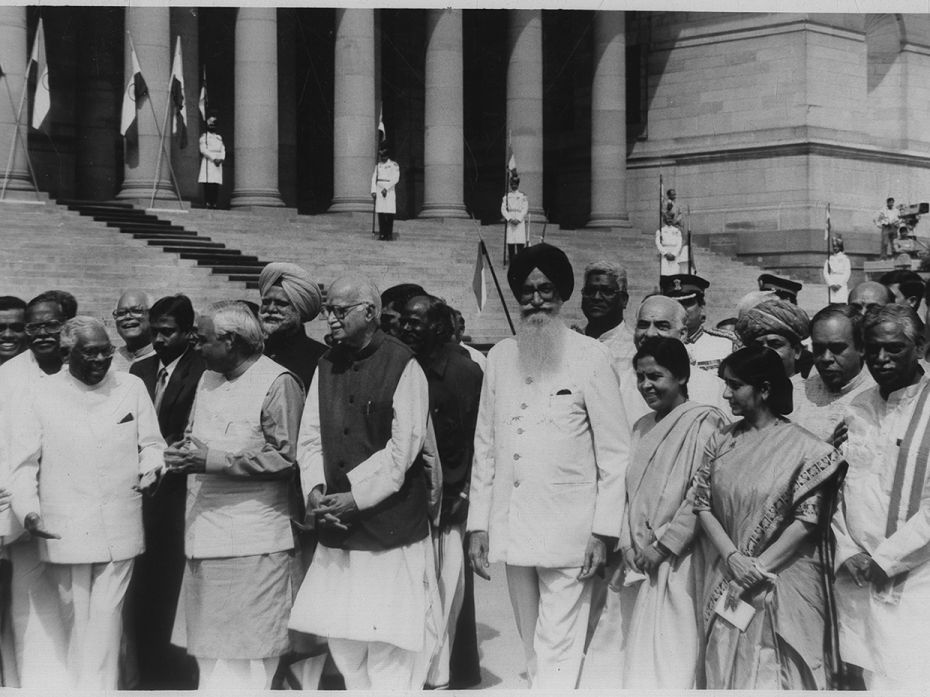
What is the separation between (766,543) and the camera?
558cm

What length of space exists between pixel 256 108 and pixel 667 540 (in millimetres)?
23169

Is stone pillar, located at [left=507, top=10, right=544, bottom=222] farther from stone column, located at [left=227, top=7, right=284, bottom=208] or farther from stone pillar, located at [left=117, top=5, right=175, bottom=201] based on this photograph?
stone pillar, located at [left=117, top=5, right=175, bottom=201]

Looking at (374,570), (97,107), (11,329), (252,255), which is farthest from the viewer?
(97,107)

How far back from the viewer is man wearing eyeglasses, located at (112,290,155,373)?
812 cm

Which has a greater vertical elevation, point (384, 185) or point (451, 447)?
point (384, 185)

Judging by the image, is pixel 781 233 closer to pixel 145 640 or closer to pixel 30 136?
pixel 30 136

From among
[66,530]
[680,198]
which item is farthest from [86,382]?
[680,198]

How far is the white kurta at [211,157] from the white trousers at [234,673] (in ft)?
64.0

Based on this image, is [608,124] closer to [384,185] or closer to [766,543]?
[384,185]

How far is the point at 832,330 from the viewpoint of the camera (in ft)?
20.7

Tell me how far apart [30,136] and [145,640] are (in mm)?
25329

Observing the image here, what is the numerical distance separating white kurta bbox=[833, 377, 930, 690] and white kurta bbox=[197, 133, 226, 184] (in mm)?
20587

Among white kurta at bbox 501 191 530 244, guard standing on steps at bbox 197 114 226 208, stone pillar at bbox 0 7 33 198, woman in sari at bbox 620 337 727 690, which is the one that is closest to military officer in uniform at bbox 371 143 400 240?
white kurta at bbox 501 191 530 244

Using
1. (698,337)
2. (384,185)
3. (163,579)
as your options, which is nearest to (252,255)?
(384,185)
